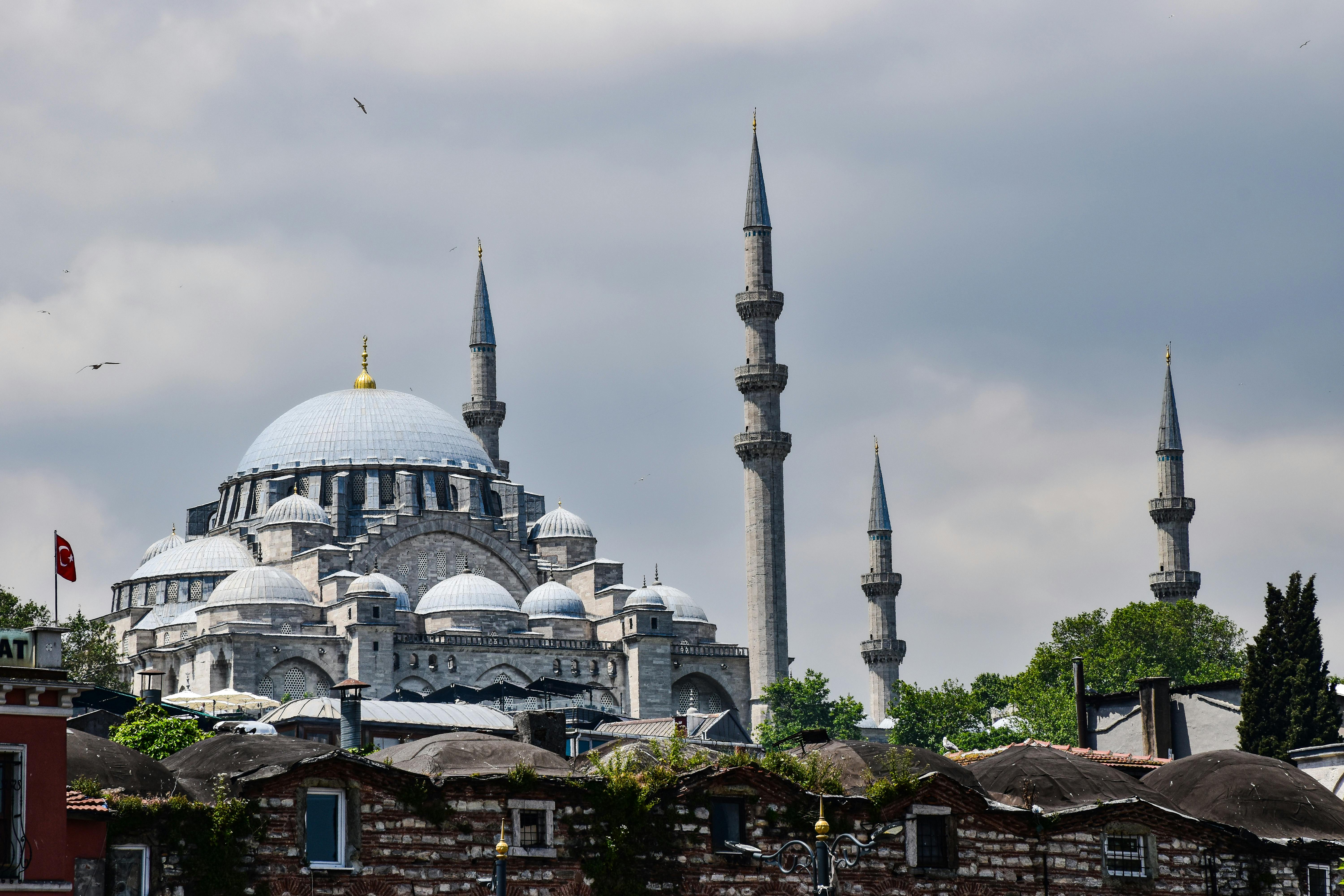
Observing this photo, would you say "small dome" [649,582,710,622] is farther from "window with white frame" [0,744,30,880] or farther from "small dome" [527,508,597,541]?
"window with white frame" [0,744,30,880]

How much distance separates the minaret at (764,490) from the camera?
216 feet

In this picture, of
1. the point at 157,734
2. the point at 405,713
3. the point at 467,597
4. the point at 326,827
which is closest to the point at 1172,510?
the point at 467,597

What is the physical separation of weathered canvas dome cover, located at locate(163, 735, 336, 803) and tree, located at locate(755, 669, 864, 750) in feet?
138

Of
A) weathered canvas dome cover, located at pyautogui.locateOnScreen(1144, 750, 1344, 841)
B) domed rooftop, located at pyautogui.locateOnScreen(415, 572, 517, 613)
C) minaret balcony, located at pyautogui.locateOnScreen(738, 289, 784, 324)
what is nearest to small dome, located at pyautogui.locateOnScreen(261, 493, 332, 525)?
domed rooftop, located at pyautogui.locateOnScreen(415, 572, 517, 613)

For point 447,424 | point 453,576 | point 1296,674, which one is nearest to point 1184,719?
point 1296,674

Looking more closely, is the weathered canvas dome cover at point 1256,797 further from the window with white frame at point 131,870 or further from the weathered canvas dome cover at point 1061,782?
the window with white frame at point 131,870

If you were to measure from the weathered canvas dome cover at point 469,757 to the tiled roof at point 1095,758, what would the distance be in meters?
5.20

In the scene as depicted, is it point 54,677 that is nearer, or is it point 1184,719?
point 54,677

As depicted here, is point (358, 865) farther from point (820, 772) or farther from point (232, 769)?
point (820, 772)

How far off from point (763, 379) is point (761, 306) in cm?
224

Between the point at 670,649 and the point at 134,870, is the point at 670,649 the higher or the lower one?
the higher one

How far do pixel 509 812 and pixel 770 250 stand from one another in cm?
4903

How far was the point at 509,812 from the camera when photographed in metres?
20.6

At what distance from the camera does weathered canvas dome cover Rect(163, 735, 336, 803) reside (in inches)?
789
